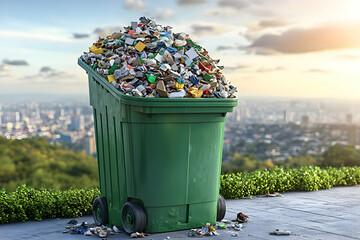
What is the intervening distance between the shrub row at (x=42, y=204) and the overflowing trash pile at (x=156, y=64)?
5.70 ft

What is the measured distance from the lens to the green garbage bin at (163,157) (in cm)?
472

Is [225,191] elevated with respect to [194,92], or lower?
lower

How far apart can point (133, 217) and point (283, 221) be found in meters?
1.94

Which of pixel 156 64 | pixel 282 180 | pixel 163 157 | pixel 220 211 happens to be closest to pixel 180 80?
pixel 156 64

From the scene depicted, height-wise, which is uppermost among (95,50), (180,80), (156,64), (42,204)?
(95,50)

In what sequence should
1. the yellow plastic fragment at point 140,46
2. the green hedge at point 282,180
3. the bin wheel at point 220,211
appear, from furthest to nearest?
the green hedge at point 282,180 → the bin wheel at point 220,211 → the yellow plastic fragment at point 140,46

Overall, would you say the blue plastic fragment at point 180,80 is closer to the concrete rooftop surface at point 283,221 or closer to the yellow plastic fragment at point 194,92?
the yellow plastic fragment at point 194,92

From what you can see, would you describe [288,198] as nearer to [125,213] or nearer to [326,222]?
[326,222]

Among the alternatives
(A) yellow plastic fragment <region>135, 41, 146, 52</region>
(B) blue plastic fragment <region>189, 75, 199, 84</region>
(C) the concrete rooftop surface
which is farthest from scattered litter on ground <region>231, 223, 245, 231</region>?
(A) yellow plastic fragment <region>135, 41, 146, 52</region>

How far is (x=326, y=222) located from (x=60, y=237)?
307 cm

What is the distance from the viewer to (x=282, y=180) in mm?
7848

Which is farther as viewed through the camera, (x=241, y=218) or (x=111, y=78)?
(x=241, y=218)

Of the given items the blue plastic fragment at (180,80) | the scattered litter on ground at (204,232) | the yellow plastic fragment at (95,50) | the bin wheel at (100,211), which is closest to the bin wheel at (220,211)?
the scattered litter on ground at (204,232)

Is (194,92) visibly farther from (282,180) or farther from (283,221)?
(282,180)
